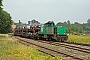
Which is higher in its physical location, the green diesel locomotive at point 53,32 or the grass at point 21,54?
the green diesel locomotive at point 53,32

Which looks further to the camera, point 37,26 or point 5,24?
point 5,24

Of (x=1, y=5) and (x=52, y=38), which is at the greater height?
(x=1, y=5)

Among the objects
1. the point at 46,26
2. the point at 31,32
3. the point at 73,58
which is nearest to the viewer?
the point at 73,58

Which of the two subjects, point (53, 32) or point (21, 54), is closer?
point (21, 54)

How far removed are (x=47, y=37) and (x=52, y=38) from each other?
106 centimetres

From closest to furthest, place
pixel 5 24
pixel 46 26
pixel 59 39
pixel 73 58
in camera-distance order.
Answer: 1. pixel 73 58
2. pixel 59 39
3. pixel 46 26
4. pixel 5 24

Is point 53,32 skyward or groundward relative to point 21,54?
skyward

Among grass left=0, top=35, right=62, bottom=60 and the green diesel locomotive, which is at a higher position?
the green diesel locomotive

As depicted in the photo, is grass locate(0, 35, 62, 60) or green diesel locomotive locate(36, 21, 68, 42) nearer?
grass locate(0, 35, 62, 60)

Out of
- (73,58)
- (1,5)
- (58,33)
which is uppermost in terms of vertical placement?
(1,5)

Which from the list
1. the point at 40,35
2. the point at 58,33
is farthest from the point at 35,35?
the point at 58,33

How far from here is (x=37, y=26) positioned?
32156 millimetres

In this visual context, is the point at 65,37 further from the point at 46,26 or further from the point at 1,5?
the point at 1,5

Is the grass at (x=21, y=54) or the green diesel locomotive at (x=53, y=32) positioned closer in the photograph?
the grass at (x=21, y=54)
